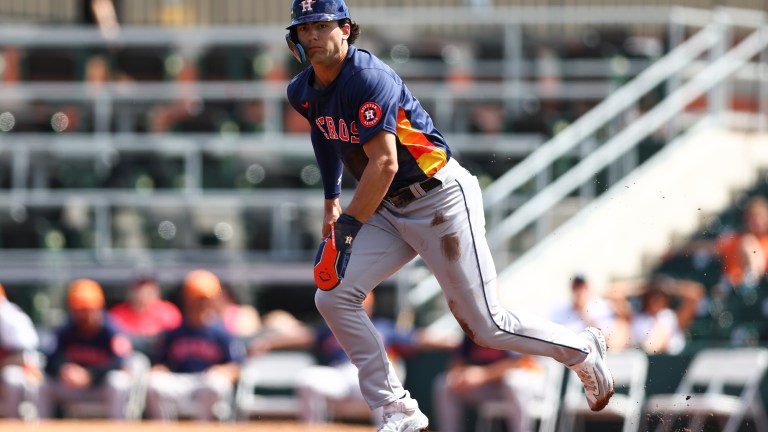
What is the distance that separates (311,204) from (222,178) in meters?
1.00

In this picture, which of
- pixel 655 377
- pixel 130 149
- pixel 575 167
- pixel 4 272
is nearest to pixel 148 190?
pixel 130 149

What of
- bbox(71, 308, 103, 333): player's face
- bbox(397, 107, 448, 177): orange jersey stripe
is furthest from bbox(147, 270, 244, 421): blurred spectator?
bbox(397, 107, 448, 177): orange jersey stripe

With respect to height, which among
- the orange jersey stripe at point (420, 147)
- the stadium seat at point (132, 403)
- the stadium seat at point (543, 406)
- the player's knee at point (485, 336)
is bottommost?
the stadium seat at point (132, 403)

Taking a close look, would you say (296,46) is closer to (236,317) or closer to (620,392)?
(620,392)

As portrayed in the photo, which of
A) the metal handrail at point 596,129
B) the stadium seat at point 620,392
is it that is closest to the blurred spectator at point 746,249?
the metal handrail at point 596,129

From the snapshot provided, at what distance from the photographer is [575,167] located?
40.4 feet

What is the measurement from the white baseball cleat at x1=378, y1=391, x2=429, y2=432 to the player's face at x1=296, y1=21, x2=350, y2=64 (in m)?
1.48

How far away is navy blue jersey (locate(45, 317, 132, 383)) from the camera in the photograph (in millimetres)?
10688

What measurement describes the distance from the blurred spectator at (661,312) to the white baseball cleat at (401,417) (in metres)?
4.02

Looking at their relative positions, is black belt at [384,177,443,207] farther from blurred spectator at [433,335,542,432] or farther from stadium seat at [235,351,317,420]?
stadium seat at [235,351,317,420]

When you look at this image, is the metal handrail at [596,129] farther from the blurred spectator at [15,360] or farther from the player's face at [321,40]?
the player's face at [321,40]

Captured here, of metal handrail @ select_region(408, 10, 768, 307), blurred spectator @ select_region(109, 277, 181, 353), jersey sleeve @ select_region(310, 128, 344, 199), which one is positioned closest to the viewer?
jersey sleeve @ select_region(310, 128, 344, 199)

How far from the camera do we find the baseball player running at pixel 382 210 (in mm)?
5637

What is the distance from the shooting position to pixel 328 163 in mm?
6246
